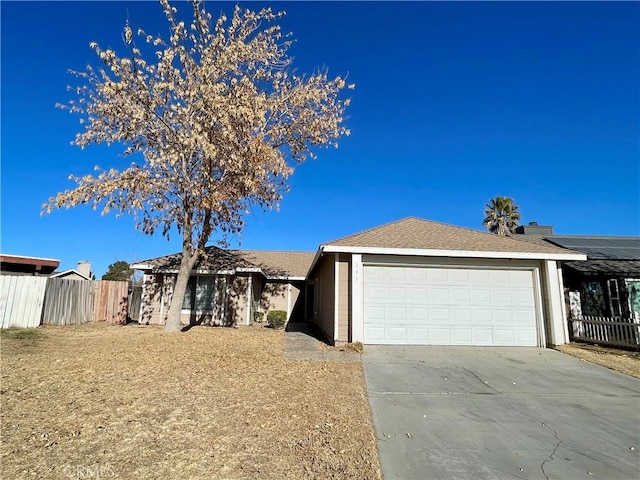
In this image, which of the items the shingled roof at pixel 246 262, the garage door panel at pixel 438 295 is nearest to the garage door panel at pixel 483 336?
the garage door panel at pixel 438 295

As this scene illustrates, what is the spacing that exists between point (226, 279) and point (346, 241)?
866cm

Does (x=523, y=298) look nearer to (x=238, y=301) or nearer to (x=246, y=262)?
(x=238, y=301)

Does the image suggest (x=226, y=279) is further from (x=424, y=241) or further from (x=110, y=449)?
(x=110, y=449)

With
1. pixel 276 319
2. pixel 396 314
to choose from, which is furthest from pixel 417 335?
pixel 276 319

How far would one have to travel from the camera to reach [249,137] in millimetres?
12148

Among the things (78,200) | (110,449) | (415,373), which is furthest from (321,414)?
(78,200)

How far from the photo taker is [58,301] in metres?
13.7

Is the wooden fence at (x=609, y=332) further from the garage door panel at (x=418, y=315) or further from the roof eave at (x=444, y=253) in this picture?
the garage door panel at (x=418, y=315)

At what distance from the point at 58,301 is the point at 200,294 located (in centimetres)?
553

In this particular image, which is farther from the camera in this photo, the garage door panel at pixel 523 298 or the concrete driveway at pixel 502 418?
the garage door panel at pixel 523 298

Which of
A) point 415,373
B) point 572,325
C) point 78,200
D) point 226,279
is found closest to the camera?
point 415,373

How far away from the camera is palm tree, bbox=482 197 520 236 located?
90.6 feet

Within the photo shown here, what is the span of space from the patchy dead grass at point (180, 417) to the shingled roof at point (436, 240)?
12.8ft

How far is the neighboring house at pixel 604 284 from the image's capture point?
43.7 feet
